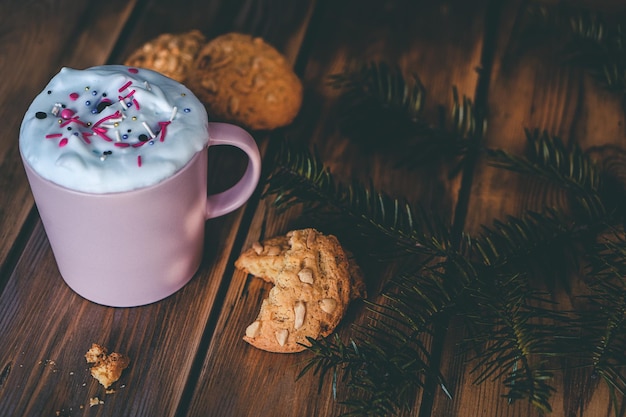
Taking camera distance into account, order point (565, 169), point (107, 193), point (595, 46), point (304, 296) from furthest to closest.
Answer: point (595, 46)
point (565, 169)
point (304, 296)
point (107, 193)

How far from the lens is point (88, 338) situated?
31.6 inches

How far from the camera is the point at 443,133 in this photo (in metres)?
0.96

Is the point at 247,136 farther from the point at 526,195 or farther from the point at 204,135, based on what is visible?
the point at 526,195

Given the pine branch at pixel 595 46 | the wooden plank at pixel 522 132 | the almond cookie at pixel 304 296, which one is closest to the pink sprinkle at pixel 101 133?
the almond cookie at pixel 304 296

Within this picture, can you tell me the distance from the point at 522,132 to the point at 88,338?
1.98ft

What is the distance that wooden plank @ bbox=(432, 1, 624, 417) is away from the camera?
79cm

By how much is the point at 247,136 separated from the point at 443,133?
0.30 metres

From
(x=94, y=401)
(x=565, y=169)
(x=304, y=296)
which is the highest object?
(x=565, y=169)

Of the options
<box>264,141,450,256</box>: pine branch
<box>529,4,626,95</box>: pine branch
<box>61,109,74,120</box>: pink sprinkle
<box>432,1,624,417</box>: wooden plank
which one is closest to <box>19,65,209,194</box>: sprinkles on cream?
<box>61,109,74,120</box>: pink sprinkle

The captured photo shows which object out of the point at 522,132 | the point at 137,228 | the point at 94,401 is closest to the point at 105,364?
the point at 94,401

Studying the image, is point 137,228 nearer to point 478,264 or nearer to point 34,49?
point 478,264

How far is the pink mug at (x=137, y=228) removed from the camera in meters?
0.69

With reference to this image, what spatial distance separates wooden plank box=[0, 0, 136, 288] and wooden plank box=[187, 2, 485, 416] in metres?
0.28

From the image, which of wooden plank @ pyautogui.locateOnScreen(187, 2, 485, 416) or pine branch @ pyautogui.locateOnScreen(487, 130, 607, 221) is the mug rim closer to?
wooden plank @ pyautogui.locateOnScreen(187, 2, 485, 416)
